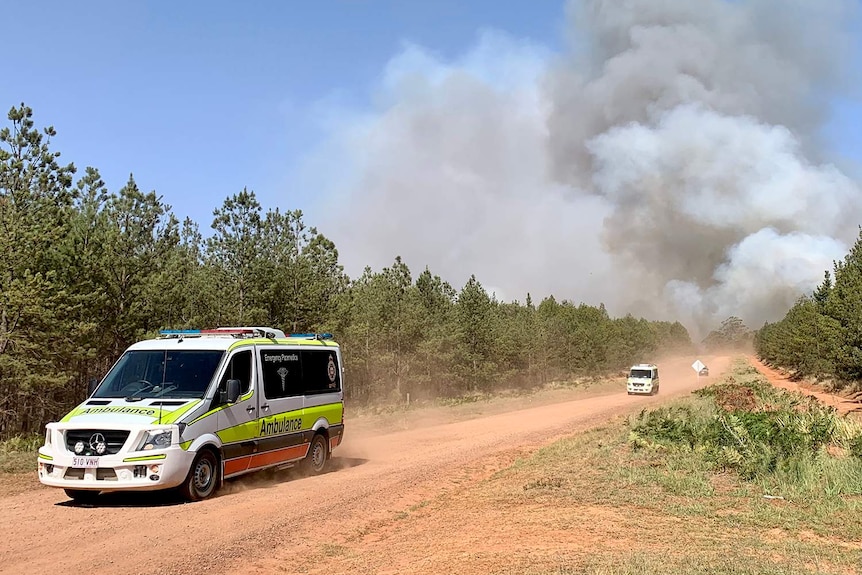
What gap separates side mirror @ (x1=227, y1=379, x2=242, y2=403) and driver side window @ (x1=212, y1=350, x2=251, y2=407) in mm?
208

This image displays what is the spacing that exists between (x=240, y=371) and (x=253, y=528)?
3626 millimetres

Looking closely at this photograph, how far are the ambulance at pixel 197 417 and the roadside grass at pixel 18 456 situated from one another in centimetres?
359

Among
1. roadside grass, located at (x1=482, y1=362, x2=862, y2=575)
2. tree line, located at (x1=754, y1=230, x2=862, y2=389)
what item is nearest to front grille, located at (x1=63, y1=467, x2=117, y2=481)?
roadside grass, located at (x1=482, y1=362, x2=862, y2=575)

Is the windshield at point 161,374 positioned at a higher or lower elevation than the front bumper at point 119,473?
higher

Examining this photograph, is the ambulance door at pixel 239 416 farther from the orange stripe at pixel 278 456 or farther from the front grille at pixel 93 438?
the front grille at pixel 93 438

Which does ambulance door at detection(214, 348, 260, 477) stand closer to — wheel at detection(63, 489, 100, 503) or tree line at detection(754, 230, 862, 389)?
wheel at detection(63, 489, 100, 503)

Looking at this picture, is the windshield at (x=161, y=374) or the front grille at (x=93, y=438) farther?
the windshield at (x=161, y=374)

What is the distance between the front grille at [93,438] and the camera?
9688 millimetres

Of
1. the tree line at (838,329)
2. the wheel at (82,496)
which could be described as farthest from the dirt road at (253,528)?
the tree line at (838,329)

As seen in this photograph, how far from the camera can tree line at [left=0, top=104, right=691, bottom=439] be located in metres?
22.8

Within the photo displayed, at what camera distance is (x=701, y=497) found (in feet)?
33.9

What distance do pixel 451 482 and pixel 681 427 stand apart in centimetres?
599

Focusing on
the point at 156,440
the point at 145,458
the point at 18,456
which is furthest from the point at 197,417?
the point at 18,456

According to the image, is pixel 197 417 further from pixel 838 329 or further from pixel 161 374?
pixel 838 329
